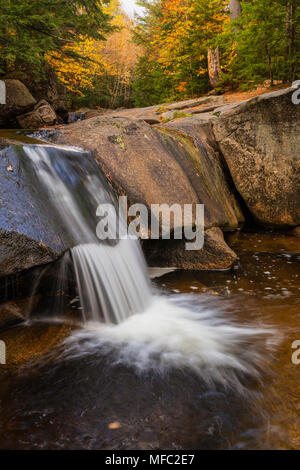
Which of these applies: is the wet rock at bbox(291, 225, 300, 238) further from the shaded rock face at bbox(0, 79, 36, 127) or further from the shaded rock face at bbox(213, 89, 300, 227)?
the shaded rock face at bbox(0, 79, 36, 127)

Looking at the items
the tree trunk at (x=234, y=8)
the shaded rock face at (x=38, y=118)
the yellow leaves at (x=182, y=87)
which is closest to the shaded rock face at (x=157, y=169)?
the shaded rock face at (x=38, y=118)

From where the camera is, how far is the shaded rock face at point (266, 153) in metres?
6.41

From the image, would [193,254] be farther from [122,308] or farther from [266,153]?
[266,153]

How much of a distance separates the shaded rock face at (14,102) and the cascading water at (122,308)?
26.2 feet

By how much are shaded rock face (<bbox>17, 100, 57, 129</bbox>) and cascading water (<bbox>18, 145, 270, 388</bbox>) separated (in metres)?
7.96

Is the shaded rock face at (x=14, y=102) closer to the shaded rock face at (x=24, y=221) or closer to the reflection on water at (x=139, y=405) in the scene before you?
the shaded rock face at (x=24, y=221)

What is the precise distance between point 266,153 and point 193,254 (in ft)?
11.0

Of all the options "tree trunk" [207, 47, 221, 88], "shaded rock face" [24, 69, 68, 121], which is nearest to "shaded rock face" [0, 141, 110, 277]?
"shaded rock face" [24, 69, 68, 121]

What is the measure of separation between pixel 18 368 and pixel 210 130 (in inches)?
264

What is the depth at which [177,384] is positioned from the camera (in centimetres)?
234

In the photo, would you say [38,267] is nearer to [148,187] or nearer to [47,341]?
[47,341]

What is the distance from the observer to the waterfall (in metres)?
3.38

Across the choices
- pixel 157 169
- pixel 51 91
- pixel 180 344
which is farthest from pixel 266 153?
pixel 51 91
